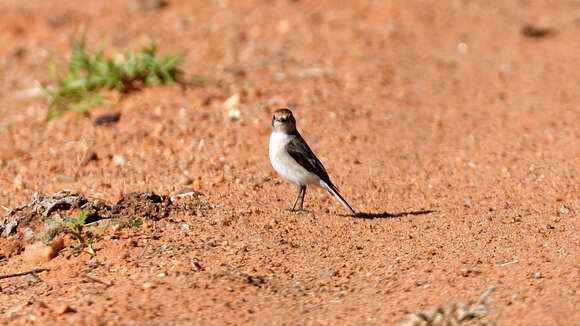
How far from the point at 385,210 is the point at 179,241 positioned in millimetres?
1978

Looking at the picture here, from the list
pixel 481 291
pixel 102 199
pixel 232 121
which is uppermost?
pixel 232 121

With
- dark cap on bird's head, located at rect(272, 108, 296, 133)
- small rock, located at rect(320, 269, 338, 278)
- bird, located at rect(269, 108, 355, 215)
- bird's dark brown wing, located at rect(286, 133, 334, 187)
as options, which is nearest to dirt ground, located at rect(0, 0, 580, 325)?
small rock, located at rect(320, 269, 338, 278)

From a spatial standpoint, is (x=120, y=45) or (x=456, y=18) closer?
(x=120, y=45)

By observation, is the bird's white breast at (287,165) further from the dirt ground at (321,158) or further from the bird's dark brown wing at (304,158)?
the dirt ground at (321,158)

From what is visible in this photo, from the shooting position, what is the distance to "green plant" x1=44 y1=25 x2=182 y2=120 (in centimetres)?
882

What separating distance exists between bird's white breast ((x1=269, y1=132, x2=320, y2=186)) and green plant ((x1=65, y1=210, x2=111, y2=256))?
1.61 metres

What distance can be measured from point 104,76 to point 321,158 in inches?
120

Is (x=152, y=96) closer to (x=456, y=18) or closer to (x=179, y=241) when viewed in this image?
(x=179, y=241)

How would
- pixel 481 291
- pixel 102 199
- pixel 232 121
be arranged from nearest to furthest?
pixel 481 291
pixel 102 199
pixel 232 121

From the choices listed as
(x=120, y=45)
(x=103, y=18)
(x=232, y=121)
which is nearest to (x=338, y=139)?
(x=232, y=121)

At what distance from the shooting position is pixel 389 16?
1193 centimetres

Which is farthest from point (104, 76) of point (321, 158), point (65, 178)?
point (321, 158)

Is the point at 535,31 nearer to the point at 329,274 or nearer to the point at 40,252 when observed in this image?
the point at 329,274

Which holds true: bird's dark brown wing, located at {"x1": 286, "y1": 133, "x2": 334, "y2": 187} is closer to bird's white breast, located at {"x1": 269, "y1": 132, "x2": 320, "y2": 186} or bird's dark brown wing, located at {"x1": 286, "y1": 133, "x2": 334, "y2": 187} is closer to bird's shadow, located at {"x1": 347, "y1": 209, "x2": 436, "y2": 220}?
bird's white breast, located at {"x1": 269, "y1": 132, "x2": 320, "y2": 186}
